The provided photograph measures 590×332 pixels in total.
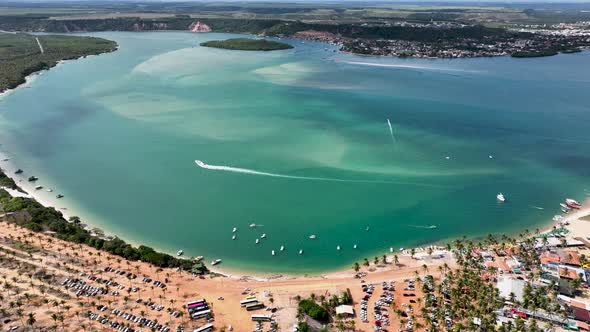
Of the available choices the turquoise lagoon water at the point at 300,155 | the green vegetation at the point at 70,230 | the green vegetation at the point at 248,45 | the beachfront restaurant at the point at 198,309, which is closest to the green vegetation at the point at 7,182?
the green vegetation at the point at 70,230

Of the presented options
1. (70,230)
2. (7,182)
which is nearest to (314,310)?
(70,230)

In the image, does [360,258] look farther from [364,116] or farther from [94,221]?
[364,116]

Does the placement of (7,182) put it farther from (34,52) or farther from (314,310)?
(34,52)

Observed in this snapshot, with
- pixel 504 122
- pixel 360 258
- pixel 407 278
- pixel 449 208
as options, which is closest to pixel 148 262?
pixel 360 258

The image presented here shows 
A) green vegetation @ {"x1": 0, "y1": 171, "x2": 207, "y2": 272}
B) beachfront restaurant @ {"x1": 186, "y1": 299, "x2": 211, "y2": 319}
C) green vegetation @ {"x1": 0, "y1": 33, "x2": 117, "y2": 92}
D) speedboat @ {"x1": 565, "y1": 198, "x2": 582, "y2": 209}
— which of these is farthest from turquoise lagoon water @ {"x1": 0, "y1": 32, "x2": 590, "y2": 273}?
green vegetation @ {"x1": 0, "y1": 33, "x2": 117, "y2": 92}

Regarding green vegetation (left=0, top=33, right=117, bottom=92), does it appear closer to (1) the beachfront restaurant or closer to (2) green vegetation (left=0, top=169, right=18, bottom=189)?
(2) green vegetation (left=0, top=169, right=18, bottom=189)
